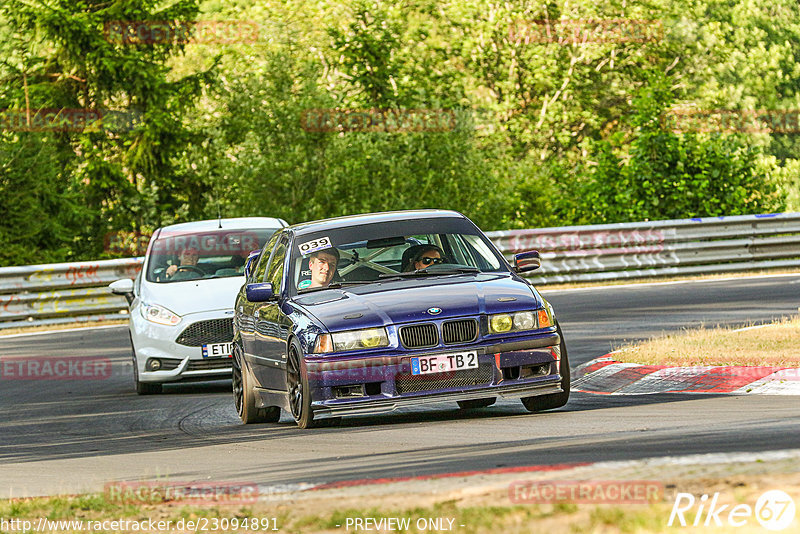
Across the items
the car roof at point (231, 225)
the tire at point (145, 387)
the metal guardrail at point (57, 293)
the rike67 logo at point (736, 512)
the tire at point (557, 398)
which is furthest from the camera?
the metal guardrail at point (57, 293)

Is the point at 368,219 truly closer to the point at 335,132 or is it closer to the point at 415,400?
the point at 415,400

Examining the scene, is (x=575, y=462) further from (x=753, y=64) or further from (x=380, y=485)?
(x=753, y=64)

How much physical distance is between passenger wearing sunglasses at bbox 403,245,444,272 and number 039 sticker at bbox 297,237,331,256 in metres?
0.67

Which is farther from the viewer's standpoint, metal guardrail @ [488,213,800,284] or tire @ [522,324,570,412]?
metal guardrail @ [488,213,800,284]

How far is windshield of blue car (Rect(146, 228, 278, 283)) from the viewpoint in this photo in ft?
49.1

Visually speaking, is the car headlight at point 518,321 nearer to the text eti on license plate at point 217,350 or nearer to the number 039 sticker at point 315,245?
the number 039 sticker at point 315,245

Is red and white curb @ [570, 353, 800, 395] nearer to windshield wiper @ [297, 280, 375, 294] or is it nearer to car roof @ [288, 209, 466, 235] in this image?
car roof @ [288, 209, 466, 235]

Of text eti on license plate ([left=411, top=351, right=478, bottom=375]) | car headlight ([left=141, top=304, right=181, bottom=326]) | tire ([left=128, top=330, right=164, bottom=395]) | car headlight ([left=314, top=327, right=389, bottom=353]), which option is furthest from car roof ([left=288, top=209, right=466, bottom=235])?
tire ([left=128, top=330, right=164, bottom=395])

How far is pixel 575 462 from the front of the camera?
6.89m

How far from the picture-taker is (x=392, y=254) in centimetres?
1068

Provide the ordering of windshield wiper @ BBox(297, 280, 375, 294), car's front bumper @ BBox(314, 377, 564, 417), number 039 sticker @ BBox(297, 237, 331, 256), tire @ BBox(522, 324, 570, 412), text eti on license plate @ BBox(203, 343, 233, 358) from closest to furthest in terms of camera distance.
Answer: car's front bumper @ BBox(314, 377, 564, 417) < tire @ BBox(522, 324, 570, 412) < windshield wiper @ BBox(297, 280, 375, 294) < number 039 sticker @ BBox(297, 237, 331, 256) < text eti on license plate @ BBox(203, 343, 233, 358)

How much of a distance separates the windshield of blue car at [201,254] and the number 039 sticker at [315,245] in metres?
4.04

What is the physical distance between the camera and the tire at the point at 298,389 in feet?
31.7

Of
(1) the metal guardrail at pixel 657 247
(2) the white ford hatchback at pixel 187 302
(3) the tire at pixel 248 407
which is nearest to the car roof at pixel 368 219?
(3) the tire at pixel 248 407
